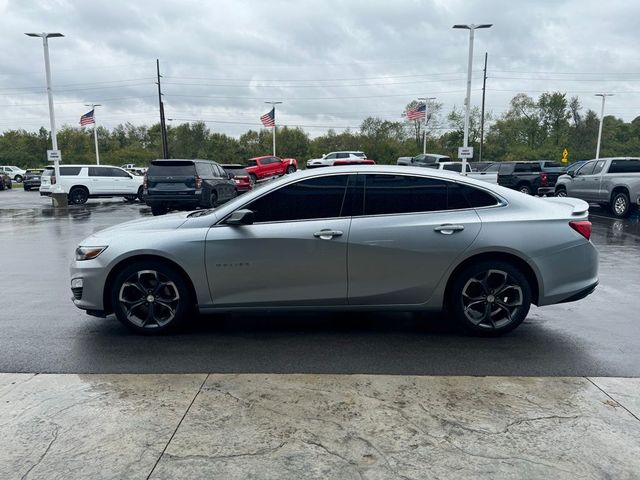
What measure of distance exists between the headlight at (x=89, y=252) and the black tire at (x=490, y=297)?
337cm

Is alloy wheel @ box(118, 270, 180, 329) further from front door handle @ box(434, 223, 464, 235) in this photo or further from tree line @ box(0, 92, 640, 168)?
tree line @ box(0, 92, 640, 168)

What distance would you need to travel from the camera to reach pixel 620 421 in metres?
3.22

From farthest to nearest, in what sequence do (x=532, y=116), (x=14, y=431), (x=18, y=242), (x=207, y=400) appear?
(x=532, y=116) < (x=18, y=242) < (x=207, y=400) < (x=14, y=431)

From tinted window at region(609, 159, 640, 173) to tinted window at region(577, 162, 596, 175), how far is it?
778 mm

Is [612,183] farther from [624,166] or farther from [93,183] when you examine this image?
[93,183]

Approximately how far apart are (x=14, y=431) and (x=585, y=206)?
5201 mm

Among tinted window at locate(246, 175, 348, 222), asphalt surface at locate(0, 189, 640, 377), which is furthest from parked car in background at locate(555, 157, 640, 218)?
tinted window at locate(246, 175, 348, 222)

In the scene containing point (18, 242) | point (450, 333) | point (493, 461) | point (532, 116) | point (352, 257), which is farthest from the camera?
point (532, 116)

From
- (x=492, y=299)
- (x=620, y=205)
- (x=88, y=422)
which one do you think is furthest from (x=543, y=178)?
(x=88, y=422)

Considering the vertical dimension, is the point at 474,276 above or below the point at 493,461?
above

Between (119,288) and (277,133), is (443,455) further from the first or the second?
(277,133)

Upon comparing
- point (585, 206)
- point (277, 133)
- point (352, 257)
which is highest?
point (277, 133)

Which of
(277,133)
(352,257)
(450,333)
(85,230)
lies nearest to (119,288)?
(352,257)

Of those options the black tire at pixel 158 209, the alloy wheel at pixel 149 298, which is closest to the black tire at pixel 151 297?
the alloy wheel at pixel 149 298
